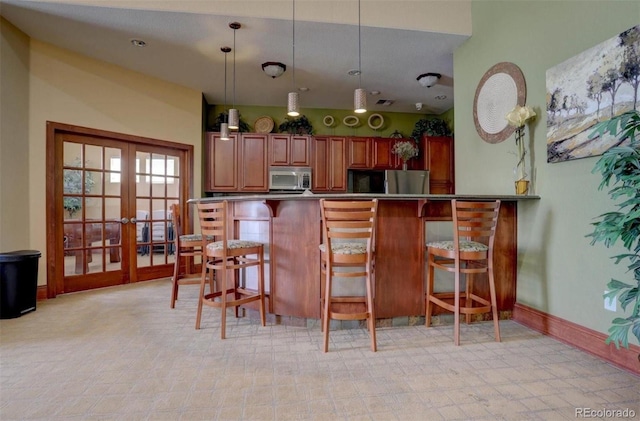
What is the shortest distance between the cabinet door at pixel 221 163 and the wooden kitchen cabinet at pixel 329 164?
4.32 ft

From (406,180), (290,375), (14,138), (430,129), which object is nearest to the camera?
(290,375)

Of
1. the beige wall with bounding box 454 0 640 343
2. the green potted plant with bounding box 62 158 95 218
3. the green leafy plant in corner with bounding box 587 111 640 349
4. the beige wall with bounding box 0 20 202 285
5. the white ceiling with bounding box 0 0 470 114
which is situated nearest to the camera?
the green leafy plant in corner with bounding box 587 111 640 349

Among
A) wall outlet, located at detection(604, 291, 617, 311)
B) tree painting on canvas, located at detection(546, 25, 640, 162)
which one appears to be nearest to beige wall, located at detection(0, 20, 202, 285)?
tree painting on canvas, located at detection(546, 25, 640, 162)

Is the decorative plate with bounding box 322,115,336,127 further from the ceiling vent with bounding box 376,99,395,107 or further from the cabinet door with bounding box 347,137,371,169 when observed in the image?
the ceiling vent with bounding box 376,99,395,107

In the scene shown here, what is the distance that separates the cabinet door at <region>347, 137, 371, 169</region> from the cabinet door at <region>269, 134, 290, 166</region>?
110 cm

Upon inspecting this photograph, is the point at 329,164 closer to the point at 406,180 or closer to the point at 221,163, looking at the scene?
the point at 406,180

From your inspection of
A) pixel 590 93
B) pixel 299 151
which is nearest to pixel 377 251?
pixel 590 93

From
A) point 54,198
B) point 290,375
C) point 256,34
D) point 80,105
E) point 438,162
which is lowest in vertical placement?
point 290,375

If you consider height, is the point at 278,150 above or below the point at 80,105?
below

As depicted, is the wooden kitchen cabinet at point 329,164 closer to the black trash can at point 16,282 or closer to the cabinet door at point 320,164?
the cabinet door at point 320,164

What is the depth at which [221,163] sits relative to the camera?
5.39m

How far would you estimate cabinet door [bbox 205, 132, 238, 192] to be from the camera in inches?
211

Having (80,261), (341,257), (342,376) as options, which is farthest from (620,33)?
(80,261)

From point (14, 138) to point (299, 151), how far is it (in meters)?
3.57
